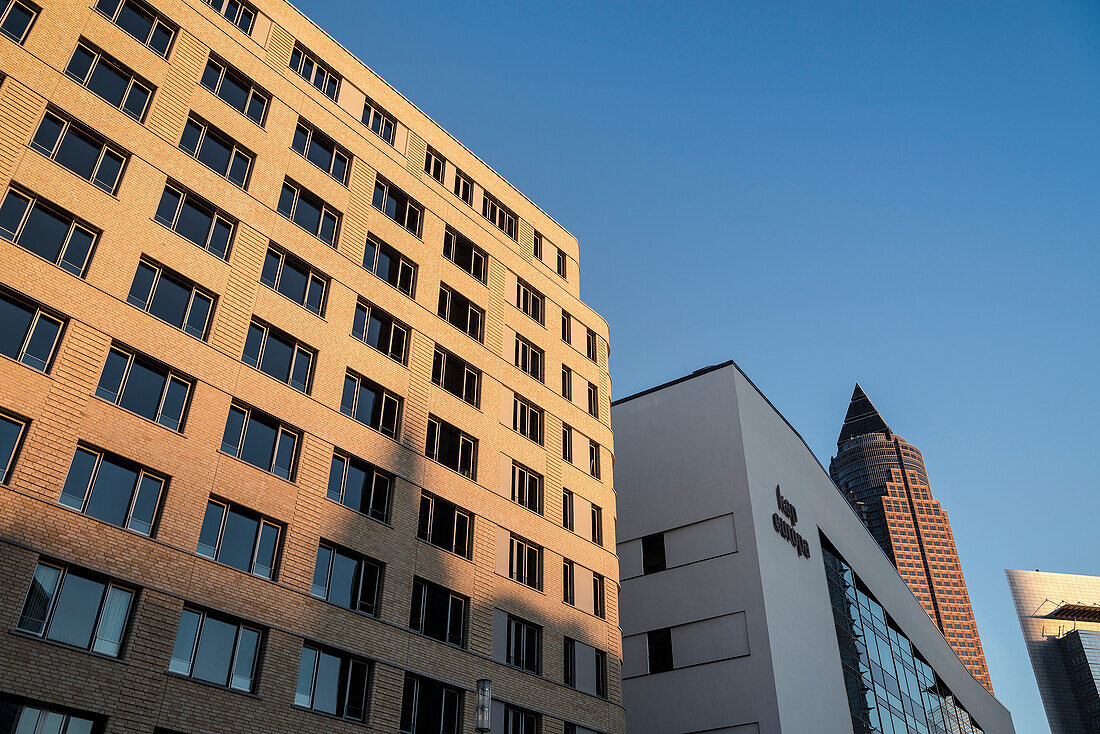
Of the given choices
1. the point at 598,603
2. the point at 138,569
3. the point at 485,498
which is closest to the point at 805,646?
the point at 598,603

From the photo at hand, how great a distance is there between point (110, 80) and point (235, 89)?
5598 mm

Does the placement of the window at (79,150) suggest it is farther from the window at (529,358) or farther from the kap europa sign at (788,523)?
the kap europa sign at (788,523)

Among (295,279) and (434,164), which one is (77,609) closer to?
(295,279)

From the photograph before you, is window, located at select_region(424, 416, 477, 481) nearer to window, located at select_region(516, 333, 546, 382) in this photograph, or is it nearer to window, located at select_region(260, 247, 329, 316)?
window, located at select_region(516, 333, 546, 382)

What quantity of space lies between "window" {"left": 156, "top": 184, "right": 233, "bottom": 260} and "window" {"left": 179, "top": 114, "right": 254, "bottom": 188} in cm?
175

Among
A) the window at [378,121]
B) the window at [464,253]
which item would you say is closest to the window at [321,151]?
the window at [378,121]

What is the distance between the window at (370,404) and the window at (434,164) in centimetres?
1353

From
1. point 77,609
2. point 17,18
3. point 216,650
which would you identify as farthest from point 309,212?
point 77,609

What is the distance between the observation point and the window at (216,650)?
87.5ft

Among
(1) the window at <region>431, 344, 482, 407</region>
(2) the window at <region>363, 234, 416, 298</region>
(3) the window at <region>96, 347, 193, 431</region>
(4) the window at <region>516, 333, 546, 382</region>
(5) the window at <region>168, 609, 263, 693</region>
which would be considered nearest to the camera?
(5) the window at <region>168, 609, 263, 693</region>

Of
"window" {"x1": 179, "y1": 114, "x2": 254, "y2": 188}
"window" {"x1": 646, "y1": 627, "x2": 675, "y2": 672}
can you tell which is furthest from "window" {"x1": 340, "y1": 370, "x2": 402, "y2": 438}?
"window" {"x1": 646, "y1": 627, "x2": 675, "y2": 672}

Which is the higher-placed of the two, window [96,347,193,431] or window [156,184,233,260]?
window [156,184,233,260]

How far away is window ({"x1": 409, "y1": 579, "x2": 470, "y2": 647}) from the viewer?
112 feet

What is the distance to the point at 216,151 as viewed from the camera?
3484 cm
